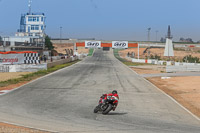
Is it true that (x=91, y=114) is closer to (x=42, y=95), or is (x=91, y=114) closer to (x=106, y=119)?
(x=106, y=119)

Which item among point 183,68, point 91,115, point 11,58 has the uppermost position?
point 11,58

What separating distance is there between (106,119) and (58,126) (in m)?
2.19

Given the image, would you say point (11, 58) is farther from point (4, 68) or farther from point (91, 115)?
point (91, 115)

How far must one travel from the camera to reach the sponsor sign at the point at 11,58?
3833 cm

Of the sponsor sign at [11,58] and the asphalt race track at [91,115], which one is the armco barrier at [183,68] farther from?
the asphalt race track at [91,115]

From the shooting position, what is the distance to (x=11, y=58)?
38.9 m

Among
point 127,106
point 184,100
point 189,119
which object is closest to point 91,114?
point 127,106

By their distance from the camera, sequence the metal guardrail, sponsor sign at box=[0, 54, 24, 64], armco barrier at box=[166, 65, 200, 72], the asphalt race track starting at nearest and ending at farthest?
the asphalt race track
armco barrier at box=[166, 65, 200, 72]
the metal guardrail
sponsor sign at box=[0, 54, 24, 64]

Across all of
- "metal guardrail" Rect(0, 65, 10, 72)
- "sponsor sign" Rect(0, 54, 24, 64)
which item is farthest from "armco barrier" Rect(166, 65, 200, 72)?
"metal guardrail" Rect(0, 65, 10, 72)

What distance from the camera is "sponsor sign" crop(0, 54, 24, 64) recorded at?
126ft

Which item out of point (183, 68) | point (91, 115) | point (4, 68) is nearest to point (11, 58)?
point (4, 68)

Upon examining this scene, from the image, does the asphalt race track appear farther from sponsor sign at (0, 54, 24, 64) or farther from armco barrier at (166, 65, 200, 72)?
sponsor sign at (0, 54, 24, 64)

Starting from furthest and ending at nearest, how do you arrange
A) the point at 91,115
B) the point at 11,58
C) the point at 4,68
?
the point at 11,58 → the point at 4,68 → the point at 91,115

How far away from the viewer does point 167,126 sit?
10609mm
